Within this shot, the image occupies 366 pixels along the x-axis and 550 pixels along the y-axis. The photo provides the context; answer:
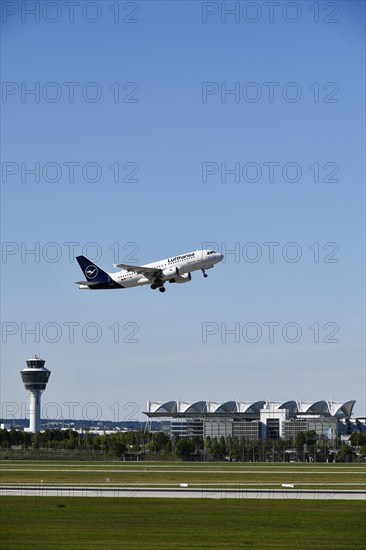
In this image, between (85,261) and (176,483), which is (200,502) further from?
(85,261)

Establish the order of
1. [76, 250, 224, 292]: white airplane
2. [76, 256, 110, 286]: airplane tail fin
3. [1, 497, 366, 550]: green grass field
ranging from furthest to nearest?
[76, 256, 110, 286]: airplane tail fin → [76, 250, 224, 292]: white airplane → [1, 497, 366, 550]: green grass field

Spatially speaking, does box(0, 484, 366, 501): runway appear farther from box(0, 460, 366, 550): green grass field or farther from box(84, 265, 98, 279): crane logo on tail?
box(84, 265, 98, 279): crane logo on tail

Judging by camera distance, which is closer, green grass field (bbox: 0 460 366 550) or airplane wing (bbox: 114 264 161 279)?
green grass field (bbox: 0 460 366 550)

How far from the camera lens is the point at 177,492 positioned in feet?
287

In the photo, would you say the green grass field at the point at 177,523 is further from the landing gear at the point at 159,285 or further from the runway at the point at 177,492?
the landing gear at the point at 159,285

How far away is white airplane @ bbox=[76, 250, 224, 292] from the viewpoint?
10831 centimetres

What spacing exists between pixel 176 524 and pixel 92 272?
195 feet

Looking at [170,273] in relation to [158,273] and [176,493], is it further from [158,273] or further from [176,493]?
[176,493]

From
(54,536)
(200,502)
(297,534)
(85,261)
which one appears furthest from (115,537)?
(85,261)

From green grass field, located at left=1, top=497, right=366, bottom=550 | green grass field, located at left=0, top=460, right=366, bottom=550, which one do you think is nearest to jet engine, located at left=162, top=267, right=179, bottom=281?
green grass field, located at left=0, top=460, right=366, bottom=550

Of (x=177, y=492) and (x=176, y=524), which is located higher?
(x=177, y=492)

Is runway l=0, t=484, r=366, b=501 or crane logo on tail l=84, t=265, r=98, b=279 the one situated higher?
crane logo on tail l=84, t=265, r=98, b=279

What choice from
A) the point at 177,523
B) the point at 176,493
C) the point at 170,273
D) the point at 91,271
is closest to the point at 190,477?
the point at 170,273

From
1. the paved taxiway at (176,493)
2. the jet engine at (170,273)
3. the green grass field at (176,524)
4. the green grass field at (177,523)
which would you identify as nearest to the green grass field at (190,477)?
the paved taxiway at (176,493)
